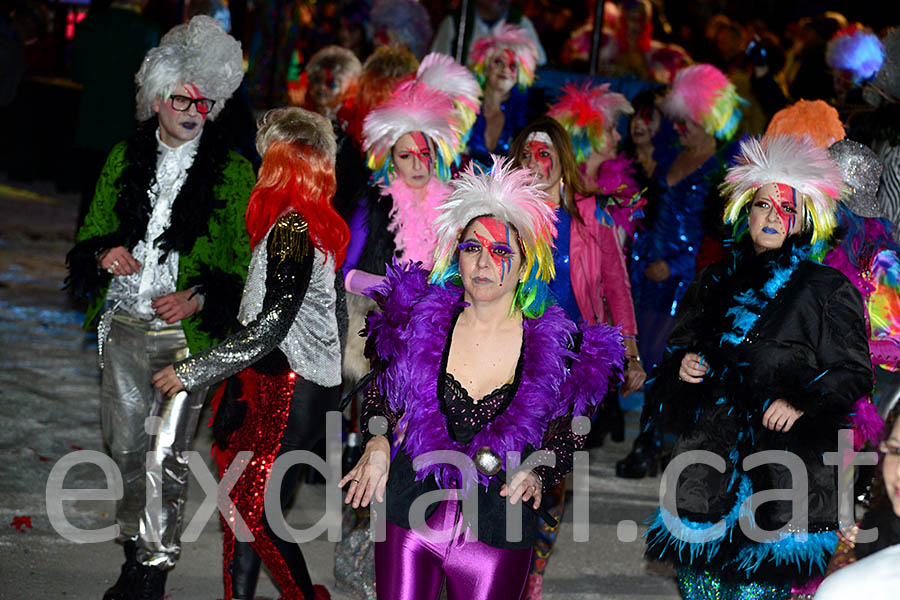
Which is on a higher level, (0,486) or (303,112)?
(303,112)

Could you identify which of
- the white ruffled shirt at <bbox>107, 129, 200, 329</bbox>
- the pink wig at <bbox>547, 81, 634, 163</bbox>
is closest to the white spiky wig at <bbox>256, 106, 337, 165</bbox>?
the white ruffled shirt at <bbox>107, 129, 200, 329</bbox>

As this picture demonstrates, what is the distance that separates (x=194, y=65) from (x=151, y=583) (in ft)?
6.19

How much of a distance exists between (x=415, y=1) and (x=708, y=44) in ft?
21.6

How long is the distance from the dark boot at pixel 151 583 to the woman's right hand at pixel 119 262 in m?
1.06

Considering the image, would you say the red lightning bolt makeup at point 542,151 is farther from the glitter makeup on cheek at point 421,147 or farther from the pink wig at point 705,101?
the pink wig at point 705,101

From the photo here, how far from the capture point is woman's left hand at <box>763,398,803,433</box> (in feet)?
11.1

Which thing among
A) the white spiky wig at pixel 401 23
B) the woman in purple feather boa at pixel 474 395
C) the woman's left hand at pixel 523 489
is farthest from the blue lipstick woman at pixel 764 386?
the white spiky wig at pixel 401 23

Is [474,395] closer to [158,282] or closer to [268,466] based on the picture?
[268,466]

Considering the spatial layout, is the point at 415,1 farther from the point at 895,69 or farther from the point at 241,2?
the point at 895,69

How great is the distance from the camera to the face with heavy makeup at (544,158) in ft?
15.4

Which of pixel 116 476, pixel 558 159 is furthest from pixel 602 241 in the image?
pixel 116 476

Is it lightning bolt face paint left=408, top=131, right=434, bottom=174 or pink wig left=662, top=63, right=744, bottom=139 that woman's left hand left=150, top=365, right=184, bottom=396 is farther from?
pink wig left=662, top=63, right=744, bottom=139

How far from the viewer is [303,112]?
159 inches

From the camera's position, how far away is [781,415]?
3.40m
